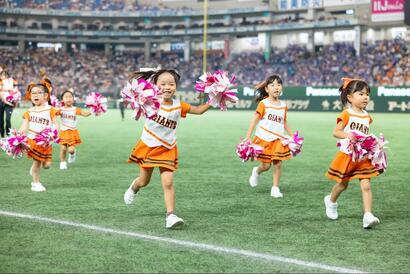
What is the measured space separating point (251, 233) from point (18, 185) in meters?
4.56

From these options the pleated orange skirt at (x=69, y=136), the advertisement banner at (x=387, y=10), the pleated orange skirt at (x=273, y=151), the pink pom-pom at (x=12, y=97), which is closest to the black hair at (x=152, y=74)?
the pleated orange skirt at (x=273, y=151)

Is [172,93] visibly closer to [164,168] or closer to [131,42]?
[164,168]

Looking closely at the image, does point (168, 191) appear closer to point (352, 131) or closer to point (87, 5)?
point (352, 131)

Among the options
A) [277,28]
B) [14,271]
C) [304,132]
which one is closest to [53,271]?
[14,271]

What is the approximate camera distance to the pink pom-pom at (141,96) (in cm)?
580

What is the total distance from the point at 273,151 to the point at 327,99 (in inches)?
1297

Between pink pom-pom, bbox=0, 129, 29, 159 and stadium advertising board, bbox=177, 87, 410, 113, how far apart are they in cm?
2998

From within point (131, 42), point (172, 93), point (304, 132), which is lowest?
point (304, 132)

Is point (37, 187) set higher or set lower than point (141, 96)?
lower

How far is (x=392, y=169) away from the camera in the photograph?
11.4 metres

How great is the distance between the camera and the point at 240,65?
60.2m

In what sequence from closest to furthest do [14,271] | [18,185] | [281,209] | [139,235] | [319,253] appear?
1. [14,271]
2. [319,253]
3. [139,235]
4. [281,209]
5. [18,185]

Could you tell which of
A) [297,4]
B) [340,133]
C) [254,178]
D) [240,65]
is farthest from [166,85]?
[297,4]

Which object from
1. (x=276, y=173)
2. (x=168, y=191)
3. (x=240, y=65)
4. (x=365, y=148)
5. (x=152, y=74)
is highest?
(x=240, y=65)
